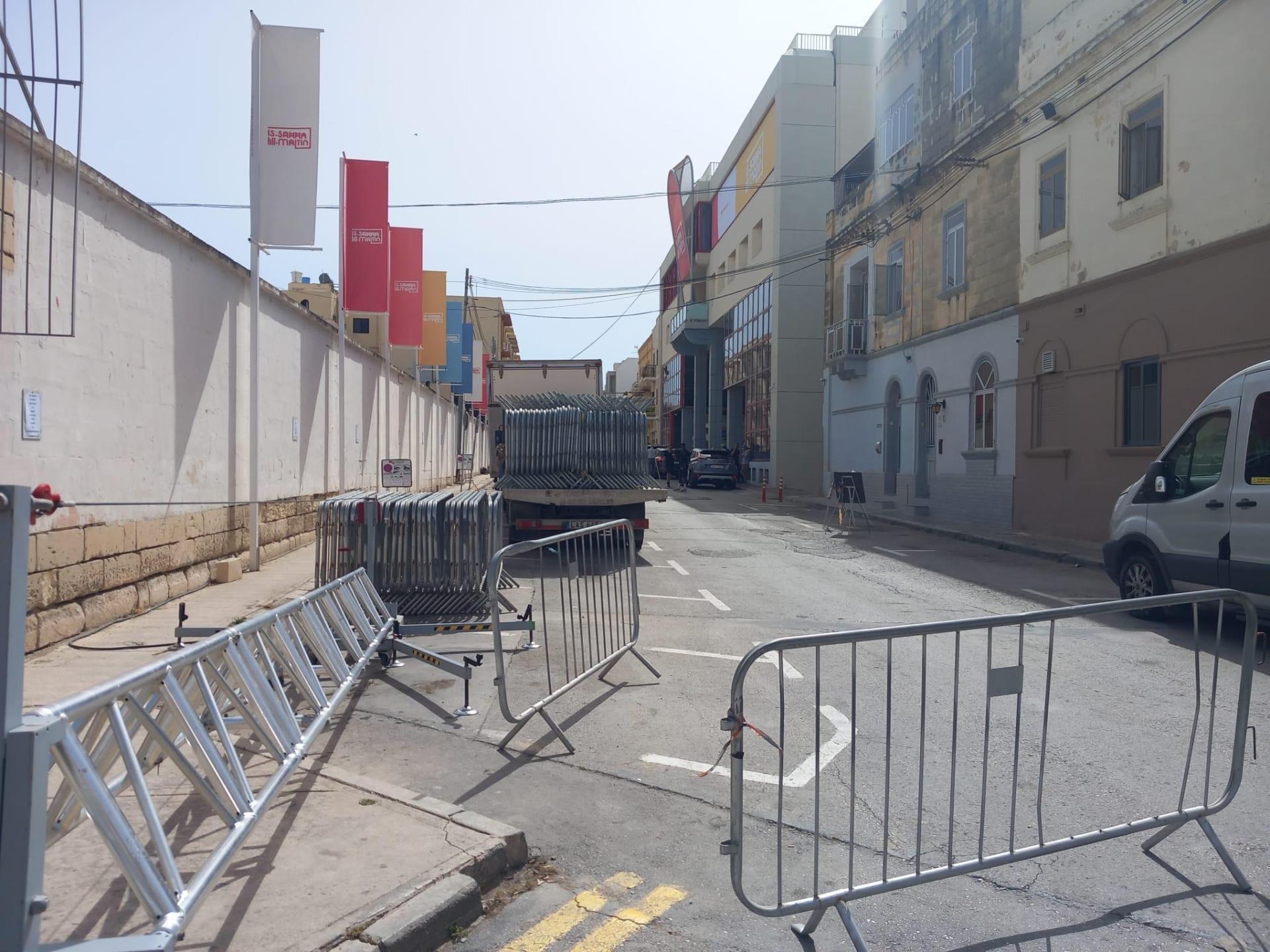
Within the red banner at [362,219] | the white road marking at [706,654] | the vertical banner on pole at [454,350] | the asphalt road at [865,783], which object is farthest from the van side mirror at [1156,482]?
the vertical banner on pole at [454,350]

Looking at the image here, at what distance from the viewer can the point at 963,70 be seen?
75.8 feet

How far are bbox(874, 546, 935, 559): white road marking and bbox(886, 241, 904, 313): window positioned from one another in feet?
38.1

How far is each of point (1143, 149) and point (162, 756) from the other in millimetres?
17741

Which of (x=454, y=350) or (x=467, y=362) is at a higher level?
(x=454, y=350)

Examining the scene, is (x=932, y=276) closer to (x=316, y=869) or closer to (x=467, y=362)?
(x=467, y=362)

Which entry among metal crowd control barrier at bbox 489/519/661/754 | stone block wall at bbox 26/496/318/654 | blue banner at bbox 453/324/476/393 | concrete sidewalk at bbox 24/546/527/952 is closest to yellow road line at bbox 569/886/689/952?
concrete sidewalk at bbox 24/546/527/952

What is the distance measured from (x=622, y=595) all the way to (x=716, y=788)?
3.25 metres

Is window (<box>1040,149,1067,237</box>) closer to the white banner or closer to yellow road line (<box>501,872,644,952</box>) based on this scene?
the white banner

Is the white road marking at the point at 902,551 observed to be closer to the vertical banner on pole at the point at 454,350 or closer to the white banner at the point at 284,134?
Answer: the white banner at the point at 284,134

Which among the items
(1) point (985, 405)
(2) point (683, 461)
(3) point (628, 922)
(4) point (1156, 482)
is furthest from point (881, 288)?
(3) point (628, 922)

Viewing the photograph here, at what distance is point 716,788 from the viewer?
16.8 feet

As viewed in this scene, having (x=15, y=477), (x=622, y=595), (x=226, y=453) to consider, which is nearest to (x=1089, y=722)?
(x=622, y=595)

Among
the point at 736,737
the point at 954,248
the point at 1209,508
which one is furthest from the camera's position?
the point at 954,248

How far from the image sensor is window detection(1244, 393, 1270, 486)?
8.41 m
